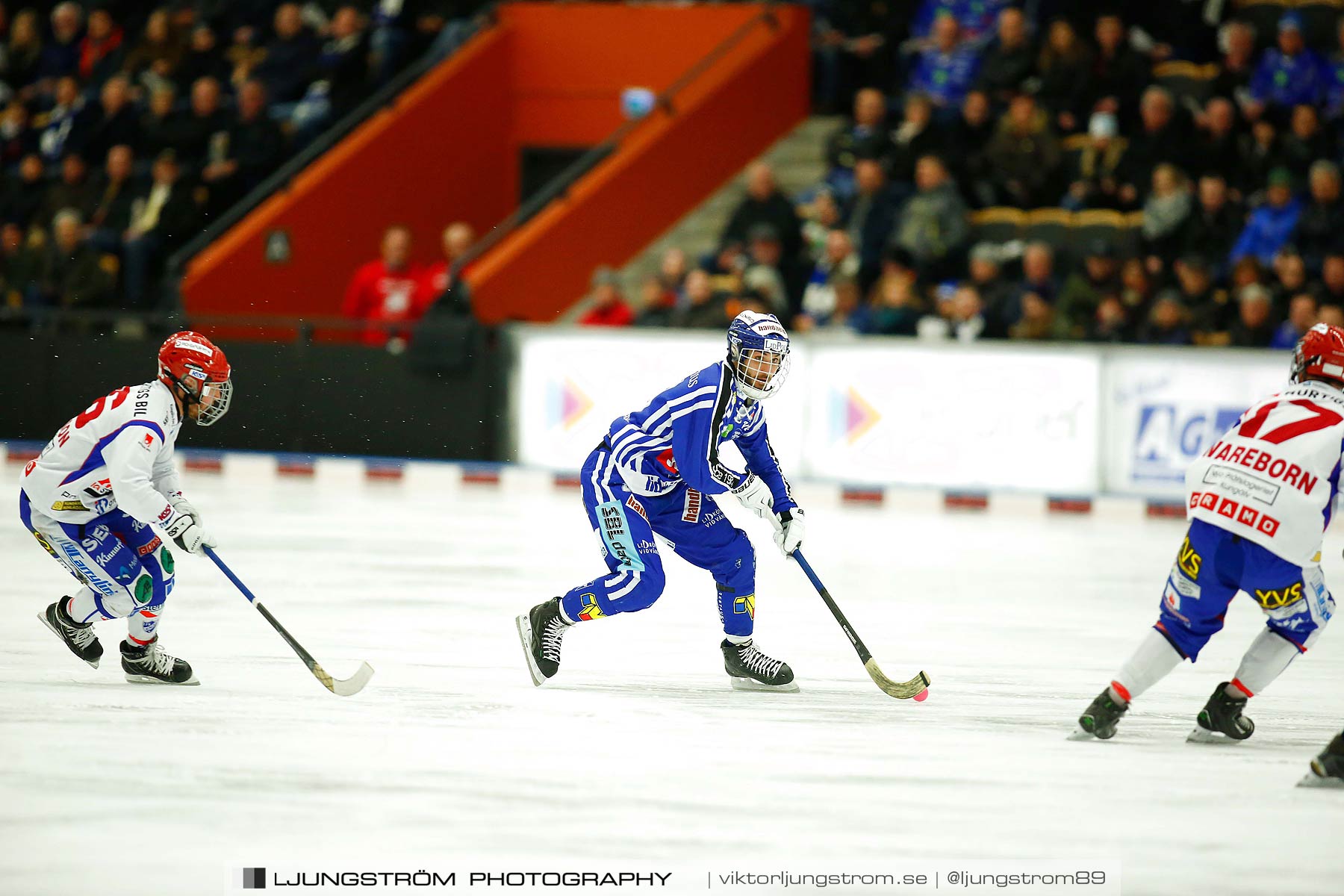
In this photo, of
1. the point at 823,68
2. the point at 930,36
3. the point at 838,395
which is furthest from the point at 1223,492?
the point at 823,68

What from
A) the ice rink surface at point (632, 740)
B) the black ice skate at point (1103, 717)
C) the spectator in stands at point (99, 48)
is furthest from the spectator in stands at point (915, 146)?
the black ice skate at point (1103, 717)

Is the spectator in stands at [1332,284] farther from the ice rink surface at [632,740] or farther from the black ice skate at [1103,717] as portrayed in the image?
the black ice skate at [1103,717]

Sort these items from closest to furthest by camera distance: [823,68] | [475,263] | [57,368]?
[57,368]
[475,263]
[823,68]

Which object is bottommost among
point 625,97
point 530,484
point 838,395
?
point 530,484

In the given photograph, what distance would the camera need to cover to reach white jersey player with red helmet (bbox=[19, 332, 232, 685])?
626 centimetres

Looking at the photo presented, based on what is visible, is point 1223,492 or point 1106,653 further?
point 1106,653

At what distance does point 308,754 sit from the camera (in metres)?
5.41

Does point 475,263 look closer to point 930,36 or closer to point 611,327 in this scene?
point 611,327

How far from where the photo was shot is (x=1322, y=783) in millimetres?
5316

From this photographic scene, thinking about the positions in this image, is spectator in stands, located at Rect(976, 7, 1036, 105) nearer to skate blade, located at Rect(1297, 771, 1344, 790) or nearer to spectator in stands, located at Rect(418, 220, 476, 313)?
spectator in stands, located at Rect(418, 220, 476, 313)

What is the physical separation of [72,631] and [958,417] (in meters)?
7.56

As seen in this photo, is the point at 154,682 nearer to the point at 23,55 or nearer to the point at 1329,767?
the point at 1329,767

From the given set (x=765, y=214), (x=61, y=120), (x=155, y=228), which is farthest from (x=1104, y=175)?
(x=61, y=120)

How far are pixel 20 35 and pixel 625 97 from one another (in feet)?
24.9
